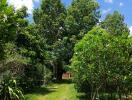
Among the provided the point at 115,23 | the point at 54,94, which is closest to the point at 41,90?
the point at 54,94

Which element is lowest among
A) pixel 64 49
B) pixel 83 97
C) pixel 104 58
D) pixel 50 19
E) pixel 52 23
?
pixel 83 97

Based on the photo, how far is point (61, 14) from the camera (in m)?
75.8

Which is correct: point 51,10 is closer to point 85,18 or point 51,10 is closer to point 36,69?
point 85,18

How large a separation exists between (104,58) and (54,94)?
14.0 metres

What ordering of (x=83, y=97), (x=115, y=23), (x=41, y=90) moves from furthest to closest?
(x=115, y=23) < (x=41, y=90) < (x=83, y=97)

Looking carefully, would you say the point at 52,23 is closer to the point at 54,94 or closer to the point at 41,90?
the point at 41,90

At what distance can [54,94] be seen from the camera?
58.5m

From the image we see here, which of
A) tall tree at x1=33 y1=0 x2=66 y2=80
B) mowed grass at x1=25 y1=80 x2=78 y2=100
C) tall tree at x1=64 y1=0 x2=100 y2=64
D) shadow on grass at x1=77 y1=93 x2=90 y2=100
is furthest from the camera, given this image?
tall tree at x1=33 y1=0 x2=66 y2=80

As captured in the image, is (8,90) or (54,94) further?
(54,94)

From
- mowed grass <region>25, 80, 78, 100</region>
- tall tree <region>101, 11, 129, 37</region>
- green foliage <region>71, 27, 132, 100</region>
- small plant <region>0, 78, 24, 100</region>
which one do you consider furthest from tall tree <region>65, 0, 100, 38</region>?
small plant <region>0, 78, 24, 100</region>

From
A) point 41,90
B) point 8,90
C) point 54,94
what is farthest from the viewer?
point 41,90

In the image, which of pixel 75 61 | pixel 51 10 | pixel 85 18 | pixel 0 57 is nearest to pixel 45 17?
pixel 51 10

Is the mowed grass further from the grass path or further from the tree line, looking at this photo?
the tree line

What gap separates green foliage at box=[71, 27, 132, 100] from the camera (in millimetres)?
46781
